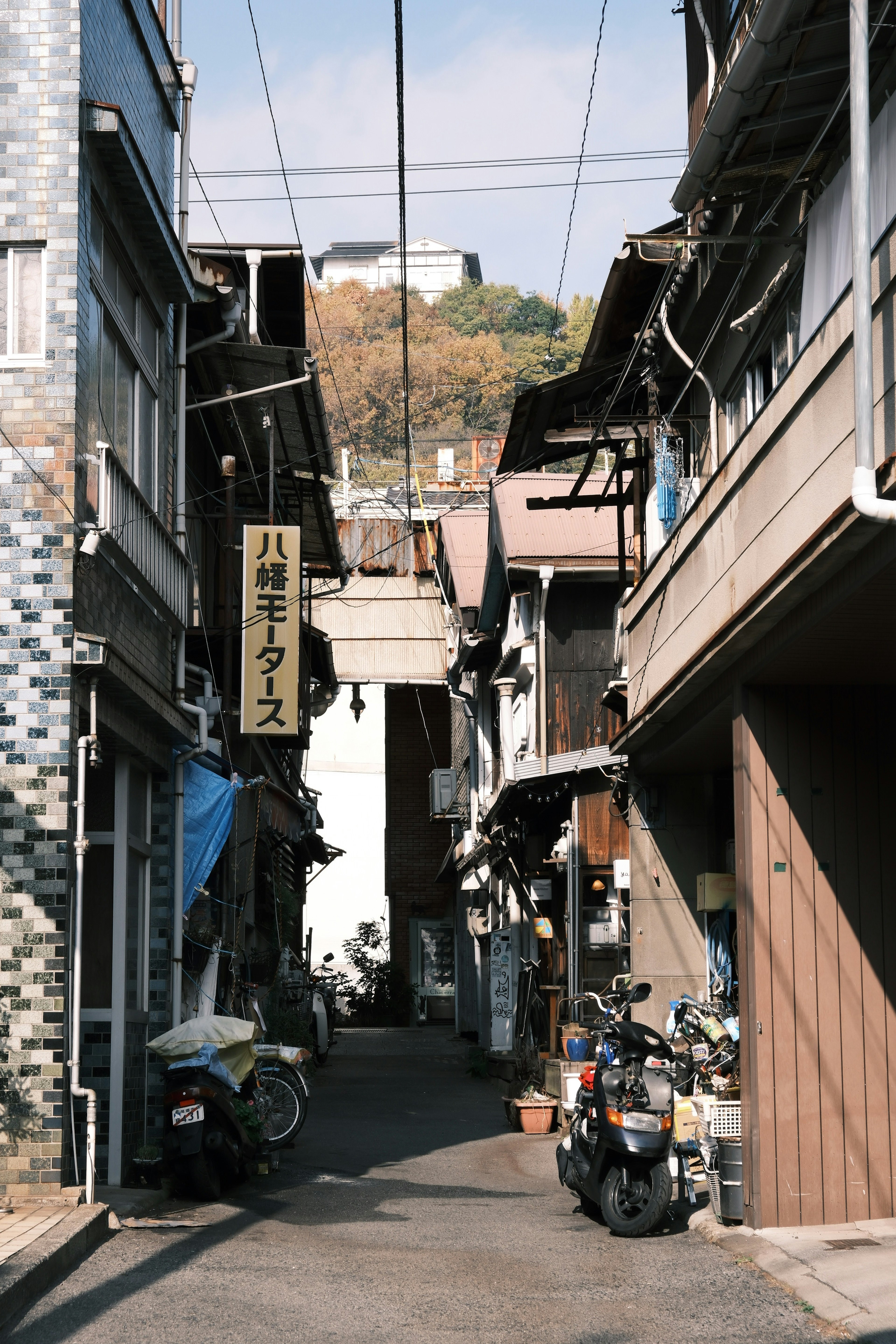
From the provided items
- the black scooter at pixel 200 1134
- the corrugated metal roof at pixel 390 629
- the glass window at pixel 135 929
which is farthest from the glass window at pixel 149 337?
the corrugated metal roof at pixel 390 629

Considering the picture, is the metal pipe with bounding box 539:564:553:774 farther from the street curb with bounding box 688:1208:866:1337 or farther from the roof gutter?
the roof gutter

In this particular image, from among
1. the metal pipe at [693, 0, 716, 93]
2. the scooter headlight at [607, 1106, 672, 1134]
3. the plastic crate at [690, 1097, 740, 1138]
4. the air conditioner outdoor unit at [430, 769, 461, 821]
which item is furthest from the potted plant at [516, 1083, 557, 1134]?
the air conditioner outdoor unit at [430, 769, 461, 821]

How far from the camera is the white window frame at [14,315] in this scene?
9734 mm

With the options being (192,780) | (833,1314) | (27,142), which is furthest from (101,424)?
(833,1314)

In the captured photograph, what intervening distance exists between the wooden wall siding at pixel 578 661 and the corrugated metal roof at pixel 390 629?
46.2ft

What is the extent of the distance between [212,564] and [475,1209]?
417 inches

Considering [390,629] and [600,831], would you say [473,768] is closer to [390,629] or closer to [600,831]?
[390,629]

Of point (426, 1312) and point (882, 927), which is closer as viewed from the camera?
point (426, 1312)

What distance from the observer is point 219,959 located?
1584 cm

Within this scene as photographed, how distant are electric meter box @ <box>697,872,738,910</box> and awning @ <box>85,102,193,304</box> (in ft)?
24.0

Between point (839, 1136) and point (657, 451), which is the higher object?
point (657, 451)

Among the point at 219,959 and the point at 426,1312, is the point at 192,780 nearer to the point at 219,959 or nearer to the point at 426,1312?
the point at 219,959

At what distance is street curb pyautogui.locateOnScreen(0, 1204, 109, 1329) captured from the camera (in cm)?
672

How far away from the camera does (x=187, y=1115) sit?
10.8 metres
